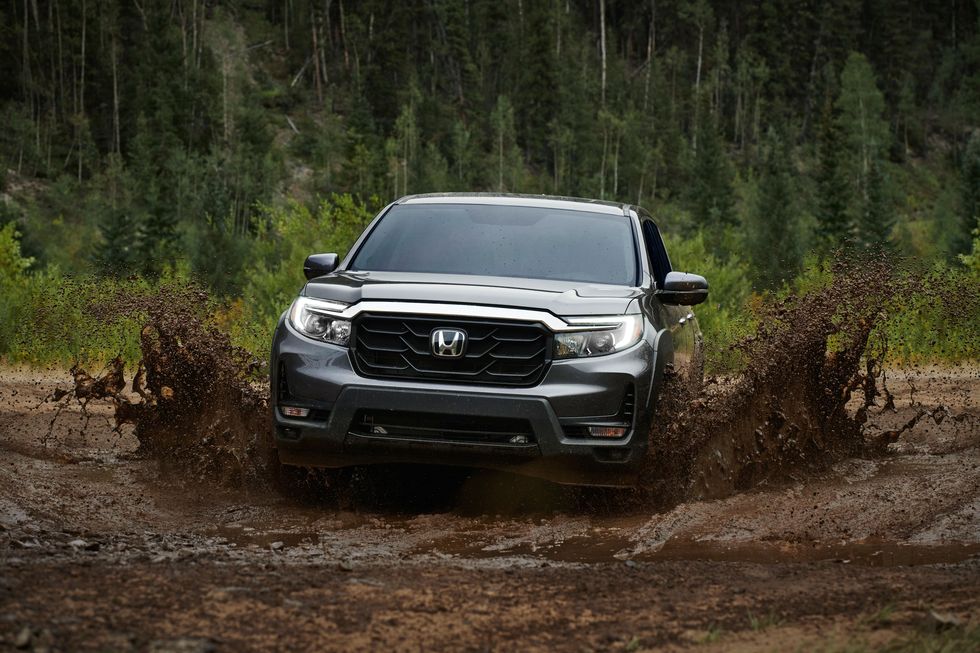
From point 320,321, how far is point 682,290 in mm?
2122

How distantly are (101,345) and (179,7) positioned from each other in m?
68.2

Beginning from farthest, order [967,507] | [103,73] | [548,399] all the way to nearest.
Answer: [103,73] → [967,507] → [548,399]

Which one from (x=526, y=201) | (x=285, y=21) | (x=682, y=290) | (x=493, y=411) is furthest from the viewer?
(x=285, y=21)

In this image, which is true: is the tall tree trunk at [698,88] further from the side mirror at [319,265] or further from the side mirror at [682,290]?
the side mirror at [319,265]

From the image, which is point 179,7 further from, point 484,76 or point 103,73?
point 484,76

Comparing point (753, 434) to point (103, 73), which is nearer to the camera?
point (753, 434)

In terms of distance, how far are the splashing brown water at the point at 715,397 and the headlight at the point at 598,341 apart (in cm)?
82

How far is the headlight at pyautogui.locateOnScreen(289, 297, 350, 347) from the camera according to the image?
6.55m

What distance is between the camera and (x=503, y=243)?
757 centimetres

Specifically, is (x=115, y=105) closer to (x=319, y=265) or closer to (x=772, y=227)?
(x=772, y=227)

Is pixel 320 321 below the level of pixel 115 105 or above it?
above

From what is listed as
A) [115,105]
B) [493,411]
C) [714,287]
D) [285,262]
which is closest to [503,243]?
[493,411]

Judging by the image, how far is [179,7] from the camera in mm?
81750

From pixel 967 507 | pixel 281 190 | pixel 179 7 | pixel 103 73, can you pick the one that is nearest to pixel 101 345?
pixel 967 507
